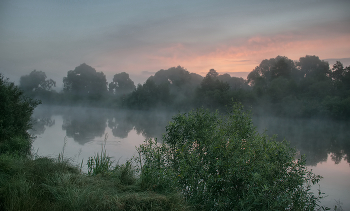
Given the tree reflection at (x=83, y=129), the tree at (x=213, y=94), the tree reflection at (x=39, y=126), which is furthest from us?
the tree at (x=213, y=94)

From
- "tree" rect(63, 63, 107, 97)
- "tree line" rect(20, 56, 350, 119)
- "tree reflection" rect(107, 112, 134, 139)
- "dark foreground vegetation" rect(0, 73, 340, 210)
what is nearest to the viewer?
"dark foreground vegetation" rect(0, 73, 340, 210)

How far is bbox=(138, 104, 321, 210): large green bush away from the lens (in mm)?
5195

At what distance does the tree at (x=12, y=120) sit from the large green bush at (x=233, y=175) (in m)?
6.33

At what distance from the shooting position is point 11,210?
3.69 m

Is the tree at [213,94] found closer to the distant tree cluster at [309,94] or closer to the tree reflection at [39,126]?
the distant tree cluster at [309,94]

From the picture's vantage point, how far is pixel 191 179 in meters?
5.43

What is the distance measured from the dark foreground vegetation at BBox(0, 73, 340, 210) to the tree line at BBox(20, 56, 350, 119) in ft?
47.3

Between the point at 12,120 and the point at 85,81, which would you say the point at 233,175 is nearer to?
the point at 12,120

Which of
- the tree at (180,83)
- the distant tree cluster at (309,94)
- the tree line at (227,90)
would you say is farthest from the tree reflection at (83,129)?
the distant tree cluster at (309,94)

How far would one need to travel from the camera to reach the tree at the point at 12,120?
363 inches

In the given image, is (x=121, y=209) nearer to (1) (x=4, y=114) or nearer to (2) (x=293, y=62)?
Answer: (1) (x=4, y=114)

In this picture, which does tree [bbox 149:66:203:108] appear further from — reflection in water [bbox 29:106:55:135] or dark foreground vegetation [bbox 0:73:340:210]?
dark foreground vegetation [bbox 0:73:340:210]

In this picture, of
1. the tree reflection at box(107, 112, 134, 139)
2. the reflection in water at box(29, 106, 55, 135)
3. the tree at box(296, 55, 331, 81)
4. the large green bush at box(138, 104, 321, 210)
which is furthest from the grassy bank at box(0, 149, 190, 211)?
the tree at box(296, 55, 331, 81)

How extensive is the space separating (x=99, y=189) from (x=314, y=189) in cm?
850
